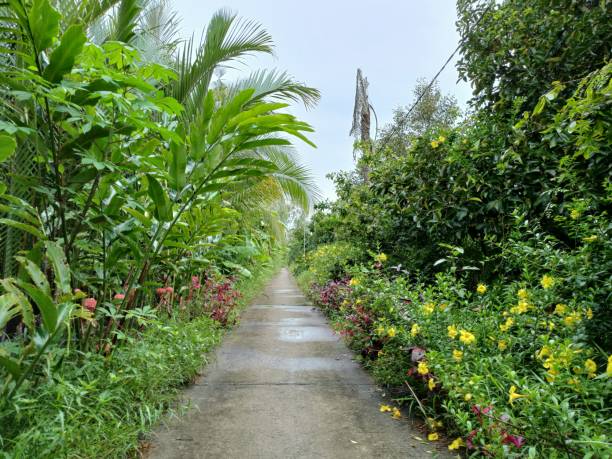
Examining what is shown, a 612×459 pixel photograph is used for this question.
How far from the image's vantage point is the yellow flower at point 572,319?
2074 mm

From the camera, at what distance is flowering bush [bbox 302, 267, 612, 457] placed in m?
1.63

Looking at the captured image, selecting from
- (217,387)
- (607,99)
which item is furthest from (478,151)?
(217,387)

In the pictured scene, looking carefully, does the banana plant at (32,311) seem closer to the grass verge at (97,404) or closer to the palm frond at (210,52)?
the grass verge at (97,404)

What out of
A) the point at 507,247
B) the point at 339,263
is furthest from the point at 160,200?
the point at 339,263

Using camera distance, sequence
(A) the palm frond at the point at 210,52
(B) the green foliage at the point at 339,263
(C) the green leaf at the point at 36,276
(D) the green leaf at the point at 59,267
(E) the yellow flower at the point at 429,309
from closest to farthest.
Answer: (C) the green leaf at the point at 36,276
(D) the green leaf at the point at 59,267
(E) the yellow flower at the point at 429,309
(A) the palm frond at the point at 210,52
(B) the green foliage at the point at 339,263

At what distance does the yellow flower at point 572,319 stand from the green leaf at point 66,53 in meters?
2.51

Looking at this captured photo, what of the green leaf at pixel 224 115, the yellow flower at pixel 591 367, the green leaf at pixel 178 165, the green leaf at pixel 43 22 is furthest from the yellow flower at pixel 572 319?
the green leaf at pixel 43 22

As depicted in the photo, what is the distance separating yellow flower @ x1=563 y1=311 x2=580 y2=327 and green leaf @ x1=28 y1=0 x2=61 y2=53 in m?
2.62

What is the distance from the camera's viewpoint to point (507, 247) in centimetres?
322

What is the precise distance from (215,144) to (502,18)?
3518 millimetres

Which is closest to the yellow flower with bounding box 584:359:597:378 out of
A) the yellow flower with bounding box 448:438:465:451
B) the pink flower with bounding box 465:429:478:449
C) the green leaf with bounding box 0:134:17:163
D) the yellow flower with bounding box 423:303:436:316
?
the pink flower with bounding box 465:429:478:449

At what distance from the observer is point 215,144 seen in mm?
2232

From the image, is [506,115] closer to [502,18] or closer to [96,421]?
[502,18]

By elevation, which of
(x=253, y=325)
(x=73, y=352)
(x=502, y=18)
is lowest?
(x=253, y=325)
